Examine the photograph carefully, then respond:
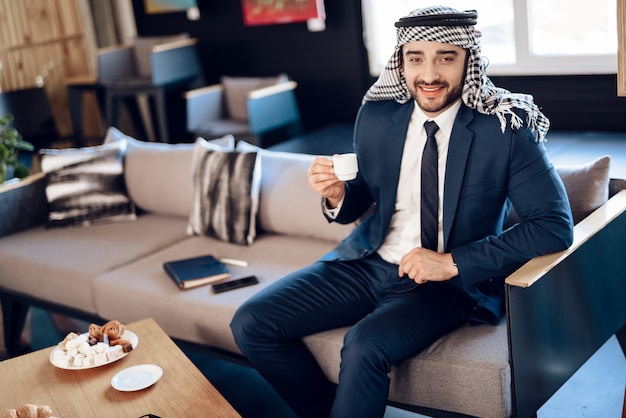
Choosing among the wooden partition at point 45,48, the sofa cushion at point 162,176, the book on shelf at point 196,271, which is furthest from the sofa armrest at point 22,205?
the wooden partition at point 45,48

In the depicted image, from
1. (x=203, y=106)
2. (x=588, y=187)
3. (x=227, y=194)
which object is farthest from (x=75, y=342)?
(x=203, y=106)

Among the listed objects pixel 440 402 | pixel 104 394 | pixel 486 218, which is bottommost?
pixel 440 402

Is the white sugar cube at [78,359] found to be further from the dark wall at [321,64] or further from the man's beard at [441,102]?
the dark wall at [321,64]

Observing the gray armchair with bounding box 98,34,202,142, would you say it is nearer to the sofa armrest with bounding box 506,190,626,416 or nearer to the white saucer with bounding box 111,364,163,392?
the white saucer with bounding box 111,364,163,392

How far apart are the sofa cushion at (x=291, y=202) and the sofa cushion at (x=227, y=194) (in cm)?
6

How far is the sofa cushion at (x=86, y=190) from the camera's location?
12.6 feet

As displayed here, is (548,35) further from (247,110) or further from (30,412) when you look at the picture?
(30,412)

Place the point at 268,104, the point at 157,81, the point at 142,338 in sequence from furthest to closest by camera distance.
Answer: the point at 157,81 → the point at 268,104 → the point at 142,338

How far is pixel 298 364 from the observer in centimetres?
244

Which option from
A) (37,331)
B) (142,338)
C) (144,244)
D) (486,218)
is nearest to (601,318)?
(486,218)

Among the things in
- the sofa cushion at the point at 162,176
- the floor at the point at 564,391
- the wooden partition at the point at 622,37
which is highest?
the wooden partition at the point at 622,37

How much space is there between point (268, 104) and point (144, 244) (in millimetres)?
1936

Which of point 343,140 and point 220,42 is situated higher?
point 220,42

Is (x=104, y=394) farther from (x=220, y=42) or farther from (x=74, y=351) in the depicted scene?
(x=220, y=42)
